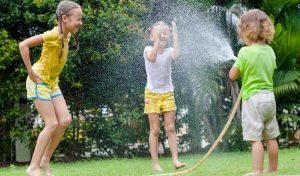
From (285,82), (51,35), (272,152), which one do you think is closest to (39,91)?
(51,35)

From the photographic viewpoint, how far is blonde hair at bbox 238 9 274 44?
18.4 ft

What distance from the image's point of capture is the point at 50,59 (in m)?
6.19

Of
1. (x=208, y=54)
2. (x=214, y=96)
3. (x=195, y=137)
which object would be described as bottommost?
(x=195, y=137)

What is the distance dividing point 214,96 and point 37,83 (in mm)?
4868

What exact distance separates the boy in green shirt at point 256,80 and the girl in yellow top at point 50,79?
5.21ft

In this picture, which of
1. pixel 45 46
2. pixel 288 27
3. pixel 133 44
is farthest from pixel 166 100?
pixel 288 27

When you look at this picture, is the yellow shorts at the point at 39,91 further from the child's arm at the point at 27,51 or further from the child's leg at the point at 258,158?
the child's leg at the point at 258,158

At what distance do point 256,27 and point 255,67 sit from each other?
335 millimetres

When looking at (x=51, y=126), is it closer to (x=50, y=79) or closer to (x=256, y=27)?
(x=50, y=79)

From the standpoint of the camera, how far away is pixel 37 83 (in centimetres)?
605

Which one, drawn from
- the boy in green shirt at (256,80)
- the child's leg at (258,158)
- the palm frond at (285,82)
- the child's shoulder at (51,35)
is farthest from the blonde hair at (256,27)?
the palm frond at (285,82)

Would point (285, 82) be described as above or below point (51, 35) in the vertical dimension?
below

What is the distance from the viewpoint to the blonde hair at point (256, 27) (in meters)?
5.60

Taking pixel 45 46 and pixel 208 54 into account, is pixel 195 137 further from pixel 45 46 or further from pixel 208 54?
pixel 45 46
